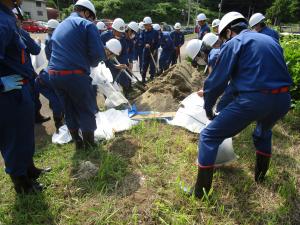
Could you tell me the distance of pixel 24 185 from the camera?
291cm

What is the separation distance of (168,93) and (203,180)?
3.32m

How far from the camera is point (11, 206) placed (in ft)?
9.22

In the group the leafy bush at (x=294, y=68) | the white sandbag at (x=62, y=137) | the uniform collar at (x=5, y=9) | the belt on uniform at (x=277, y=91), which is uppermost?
the uniform collar at (x=5, y=9)

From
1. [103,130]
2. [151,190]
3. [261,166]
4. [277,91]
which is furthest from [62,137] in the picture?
[277,91]

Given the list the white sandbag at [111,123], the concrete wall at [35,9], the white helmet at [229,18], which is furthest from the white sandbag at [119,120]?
the concrete wall at [35,9]

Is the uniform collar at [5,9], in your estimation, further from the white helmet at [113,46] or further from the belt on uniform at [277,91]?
the white helmet at [113,46]

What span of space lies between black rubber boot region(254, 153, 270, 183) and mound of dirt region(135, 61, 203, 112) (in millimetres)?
2543

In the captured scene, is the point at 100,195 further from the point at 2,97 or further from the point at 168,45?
the point at 168,45

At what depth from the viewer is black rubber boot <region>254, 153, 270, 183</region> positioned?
9.82 feet

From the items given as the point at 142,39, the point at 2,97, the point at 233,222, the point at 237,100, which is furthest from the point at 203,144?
the point at 142,39

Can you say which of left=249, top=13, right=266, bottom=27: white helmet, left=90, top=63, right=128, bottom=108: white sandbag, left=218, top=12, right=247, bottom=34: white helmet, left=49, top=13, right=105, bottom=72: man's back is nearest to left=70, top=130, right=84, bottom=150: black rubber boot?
left=49, top=13, right=105, bottom=72: man's back

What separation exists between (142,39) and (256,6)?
49.6 metres

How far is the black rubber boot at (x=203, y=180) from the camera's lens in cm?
266

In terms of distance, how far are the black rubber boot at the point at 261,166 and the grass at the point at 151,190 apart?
0.09m
